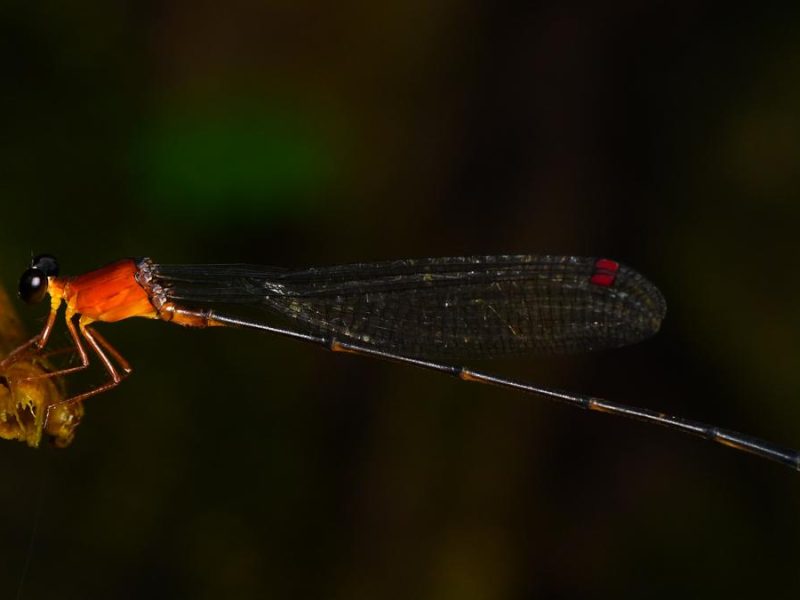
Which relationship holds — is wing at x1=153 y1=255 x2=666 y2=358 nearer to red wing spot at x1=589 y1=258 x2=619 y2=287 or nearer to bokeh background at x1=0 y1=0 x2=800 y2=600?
red wing spot at x1=589 y1=258 x2=619 y2=287

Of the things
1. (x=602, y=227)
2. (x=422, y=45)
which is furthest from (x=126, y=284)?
(x=602, y=227)

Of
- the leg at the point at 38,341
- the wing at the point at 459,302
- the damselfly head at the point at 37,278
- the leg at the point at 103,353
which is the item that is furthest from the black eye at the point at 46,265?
the wing at the point at 459,302

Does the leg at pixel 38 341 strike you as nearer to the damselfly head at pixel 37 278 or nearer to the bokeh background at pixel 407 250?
the damselfly head at pixel 37 278

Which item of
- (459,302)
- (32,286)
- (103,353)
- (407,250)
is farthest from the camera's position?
(407,250)

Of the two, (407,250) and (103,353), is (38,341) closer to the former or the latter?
(103,353)

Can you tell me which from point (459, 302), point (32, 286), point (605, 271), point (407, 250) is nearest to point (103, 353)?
point (32, 286)

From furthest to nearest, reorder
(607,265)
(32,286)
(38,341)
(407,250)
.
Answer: (407,250), (607,265), (32,286), (38,341)
